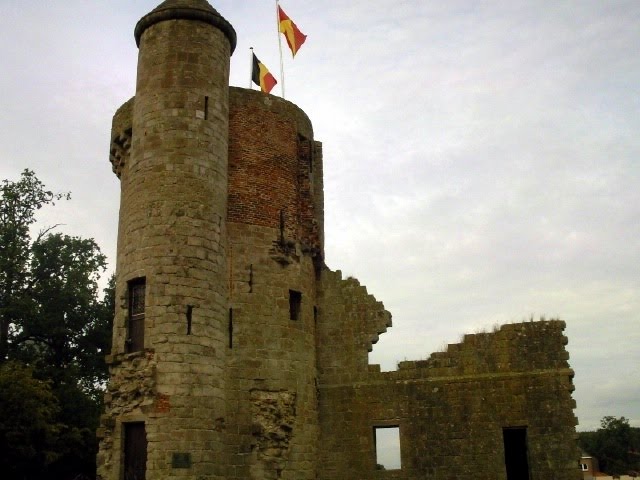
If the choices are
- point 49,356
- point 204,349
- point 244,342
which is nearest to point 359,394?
point 244,342

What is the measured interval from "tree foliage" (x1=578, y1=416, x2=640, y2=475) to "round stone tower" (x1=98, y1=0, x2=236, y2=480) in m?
69.6

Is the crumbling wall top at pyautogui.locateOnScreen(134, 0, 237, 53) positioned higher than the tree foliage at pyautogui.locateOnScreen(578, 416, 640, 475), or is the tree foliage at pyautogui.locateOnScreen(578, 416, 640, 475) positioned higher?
the crumbling wall top at pyautogui.locateOnScreen(134, 0, 237, 53)

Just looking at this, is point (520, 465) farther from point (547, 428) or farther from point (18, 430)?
point (18, 430)

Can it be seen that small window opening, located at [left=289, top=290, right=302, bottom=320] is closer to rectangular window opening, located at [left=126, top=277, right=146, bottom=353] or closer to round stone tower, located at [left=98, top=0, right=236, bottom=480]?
round stone tower, located at [left=98, top=0, right=236, bottom=480]

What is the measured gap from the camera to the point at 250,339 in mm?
18844

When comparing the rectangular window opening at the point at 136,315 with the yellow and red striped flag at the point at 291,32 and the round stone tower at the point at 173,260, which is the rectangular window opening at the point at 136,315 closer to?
the round stone tower at the point at 173,260

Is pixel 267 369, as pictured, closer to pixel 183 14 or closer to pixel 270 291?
pixel 270 291

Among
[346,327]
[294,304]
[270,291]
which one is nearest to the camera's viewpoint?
[270,291]

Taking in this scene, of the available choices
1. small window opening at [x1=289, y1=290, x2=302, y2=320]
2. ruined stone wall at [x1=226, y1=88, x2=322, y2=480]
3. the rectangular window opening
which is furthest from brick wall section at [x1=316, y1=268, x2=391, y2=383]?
the rectangular window opening

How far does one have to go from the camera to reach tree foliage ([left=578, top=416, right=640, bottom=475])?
250ft

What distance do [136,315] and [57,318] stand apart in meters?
17.1

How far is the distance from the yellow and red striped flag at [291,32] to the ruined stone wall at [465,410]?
1237 centimetres

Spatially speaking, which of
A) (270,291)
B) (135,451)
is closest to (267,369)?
(270,291)

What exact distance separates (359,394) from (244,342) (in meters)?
4.38
